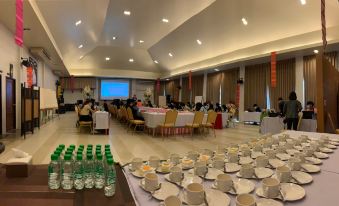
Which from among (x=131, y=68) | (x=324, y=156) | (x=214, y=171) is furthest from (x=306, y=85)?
(x=131, y=68)

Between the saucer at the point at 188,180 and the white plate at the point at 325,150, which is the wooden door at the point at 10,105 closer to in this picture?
the saucer at the point at 188,180

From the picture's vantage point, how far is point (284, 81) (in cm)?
1159

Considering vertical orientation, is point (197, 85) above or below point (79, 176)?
above

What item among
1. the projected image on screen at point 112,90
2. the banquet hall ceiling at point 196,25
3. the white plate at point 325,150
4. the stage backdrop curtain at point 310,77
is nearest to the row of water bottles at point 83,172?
the white plate at point 325,150

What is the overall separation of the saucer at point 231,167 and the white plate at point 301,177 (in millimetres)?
259

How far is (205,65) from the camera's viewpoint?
15.7 meters

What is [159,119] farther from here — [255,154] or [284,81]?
[284,81]

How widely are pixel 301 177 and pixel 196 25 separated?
11.4m

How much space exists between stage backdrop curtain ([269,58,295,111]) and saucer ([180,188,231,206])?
11.5 meters

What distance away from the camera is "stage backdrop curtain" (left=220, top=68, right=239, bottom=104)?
1459 cm

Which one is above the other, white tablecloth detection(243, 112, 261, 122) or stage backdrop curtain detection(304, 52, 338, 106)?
stage backdrop curtain detection(304, 52, 338, 106)

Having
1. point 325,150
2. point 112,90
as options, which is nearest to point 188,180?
point 325,150

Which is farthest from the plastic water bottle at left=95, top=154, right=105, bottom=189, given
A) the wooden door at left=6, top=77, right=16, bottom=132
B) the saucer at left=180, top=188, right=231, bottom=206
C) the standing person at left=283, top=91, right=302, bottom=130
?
the wooden door at left=6, top=77, right=16, bottom=132

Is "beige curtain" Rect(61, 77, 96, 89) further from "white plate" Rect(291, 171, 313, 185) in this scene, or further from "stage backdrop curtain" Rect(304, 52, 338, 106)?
"white plate" Rect(291, 171, 313, 185)
